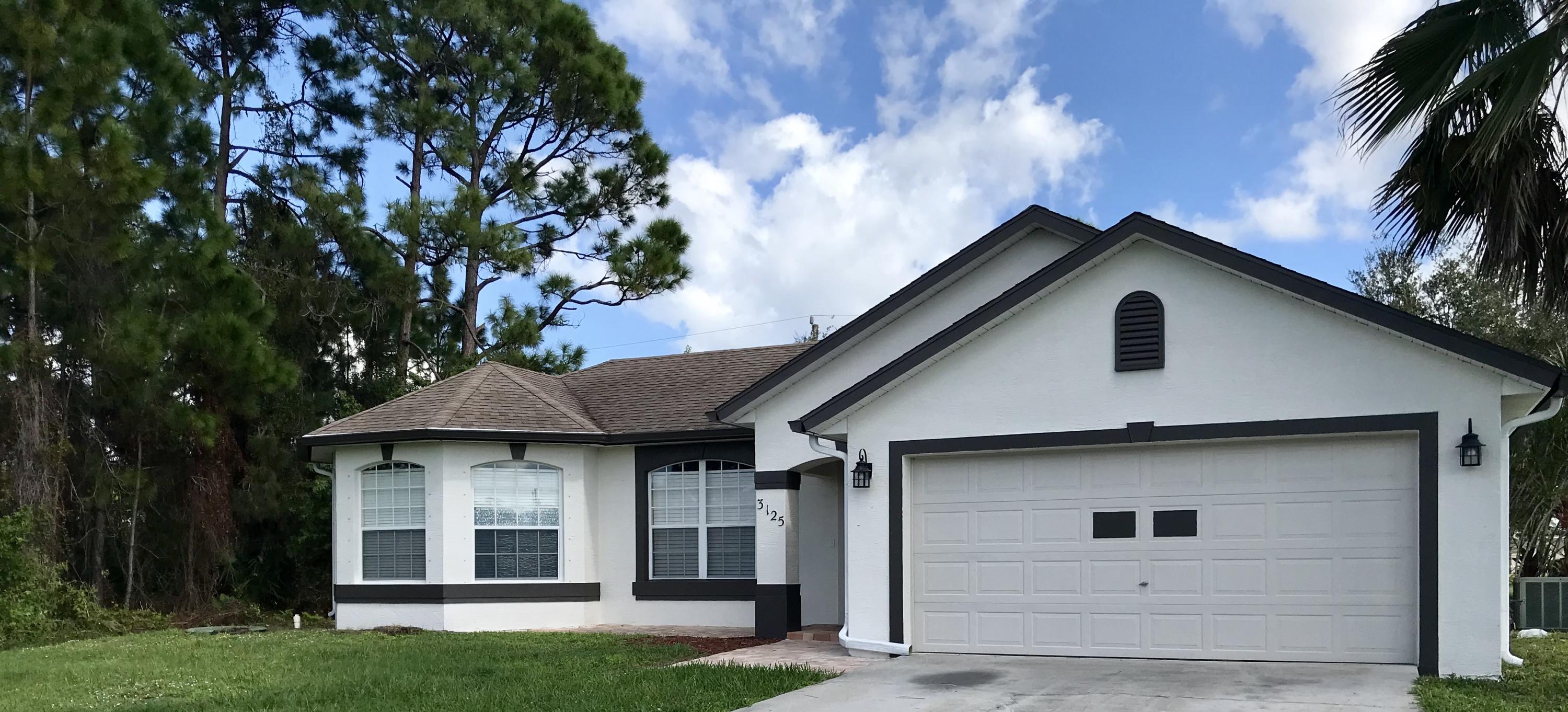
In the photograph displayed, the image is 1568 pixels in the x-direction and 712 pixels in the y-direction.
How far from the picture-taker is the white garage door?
38.0ft

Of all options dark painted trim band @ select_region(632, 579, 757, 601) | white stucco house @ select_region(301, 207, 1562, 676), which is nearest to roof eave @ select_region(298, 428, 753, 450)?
white stucco house @ select_region(301, 207, 1562, 676)

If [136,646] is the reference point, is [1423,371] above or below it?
above

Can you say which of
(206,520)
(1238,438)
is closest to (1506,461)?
(1238,438)

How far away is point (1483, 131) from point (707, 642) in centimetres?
1016

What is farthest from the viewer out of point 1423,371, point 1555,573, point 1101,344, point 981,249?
point 1555,573

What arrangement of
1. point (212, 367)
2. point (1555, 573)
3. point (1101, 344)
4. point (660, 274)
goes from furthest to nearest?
point (660, 274) < point (212, 367) < point (1555, 573) < point (1101, 344)

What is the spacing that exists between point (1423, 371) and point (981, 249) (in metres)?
5.54

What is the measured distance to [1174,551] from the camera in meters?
12.3

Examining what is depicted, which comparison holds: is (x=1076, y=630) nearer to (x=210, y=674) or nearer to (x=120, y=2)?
(x=210, y=674)

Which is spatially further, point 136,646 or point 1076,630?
point 136,646

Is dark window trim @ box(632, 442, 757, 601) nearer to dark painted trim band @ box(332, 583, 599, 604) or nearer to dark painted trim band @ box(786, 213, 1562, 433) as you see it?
dark painted trim band @ box(332, 583, 599, 604)

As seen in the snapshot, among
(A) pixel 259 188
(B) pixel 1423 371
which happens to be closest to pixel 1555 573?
(B) pixel 1423 371

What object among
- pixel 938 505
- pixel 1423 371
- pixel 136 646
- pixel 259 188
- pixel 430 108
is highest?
pixel 430 108

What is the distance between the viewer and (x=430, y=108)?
29703 millimetres
